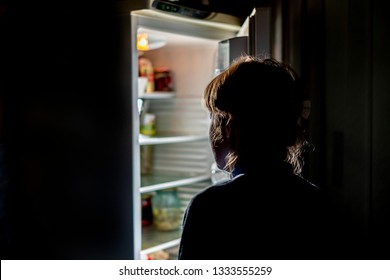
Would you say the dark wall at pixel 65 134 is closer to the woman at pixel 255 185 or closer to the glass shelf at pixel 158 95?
the glass shelf at pixel 158 95

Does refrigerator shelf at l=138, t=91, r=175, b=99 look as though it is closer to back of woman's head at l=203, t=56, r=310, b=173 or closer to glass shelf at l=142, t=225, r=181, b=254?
glass shelf at l=142, t=225, r=181, b=254

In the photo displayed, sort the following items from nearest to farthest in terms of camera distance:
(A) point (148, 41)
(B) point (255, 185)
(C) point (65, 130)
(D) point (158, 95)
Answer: (B) point (255, 185) < (C) point (65, 130) < (A) point (148, 41) < (D) point (158, 95)

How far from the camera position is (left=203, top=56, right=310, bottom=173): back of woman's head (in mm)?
953

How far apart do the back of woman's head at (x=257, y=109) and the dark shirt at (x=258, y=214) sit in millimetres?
46

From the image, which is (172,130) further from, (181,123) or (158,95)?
(158,95)

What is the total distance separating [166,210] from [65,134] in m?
0.71

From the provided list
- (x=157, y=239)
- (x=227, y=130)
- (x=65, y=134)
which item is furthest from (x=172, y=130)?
(x=227, y=130)

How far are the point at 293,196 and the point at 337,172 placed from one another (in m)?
0.31

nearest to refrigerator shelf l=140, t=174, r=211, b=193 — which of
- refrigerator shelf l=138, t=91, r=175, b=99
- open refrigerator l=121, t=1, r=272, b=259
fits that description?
open refrigerator l=121, t=1, r=272, b=259

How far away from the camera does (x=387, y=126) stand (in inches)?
42.7

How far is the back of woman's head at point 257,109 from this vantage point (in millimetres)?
953

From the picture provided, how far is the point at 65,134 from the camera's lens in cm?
178

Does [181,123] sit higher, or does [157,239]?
[181,123]

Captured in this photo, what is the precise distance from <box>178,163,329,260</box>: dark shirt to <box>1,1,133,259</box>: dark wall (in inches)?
32.5
